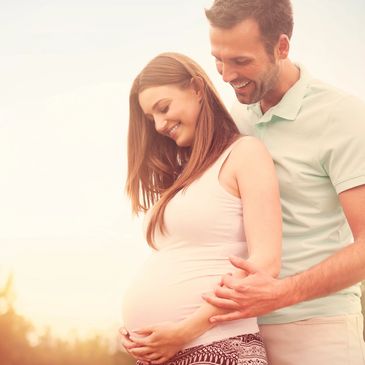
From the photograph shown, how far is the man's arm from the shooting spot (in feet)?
4.07

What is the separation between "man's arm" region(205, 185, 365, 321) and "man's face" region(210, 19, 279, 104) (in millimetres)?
408

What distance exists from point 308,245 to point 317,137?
0.83 ft

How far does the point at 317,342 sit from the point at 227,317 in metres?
0.34

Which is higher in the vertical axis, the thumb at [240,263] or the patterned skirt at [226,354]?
the thumb at [240,263]

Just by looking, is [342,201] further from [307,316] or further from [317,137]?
[307,316]

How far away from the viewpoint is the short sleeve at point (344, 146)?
145 cm


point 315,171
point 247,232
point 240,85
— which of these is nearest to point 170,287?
point 247,232

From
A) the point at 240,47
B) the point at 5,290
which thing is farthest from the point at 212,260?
the point at 5,290

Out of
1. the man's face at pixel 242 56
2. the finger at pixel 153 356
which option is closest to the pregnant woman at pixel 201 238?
the finger at pixel 153 356

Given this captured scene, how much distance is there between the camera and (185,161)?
161 cm

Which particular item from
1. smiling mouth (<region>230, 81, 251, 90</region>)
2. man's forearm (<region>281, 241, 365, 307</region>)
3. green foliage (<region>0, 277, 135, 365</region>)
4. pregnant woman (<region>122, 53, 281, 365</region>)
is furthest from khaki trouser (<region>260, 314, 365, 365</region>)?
green foliage (<region>0, 277, 135, 365</region>)

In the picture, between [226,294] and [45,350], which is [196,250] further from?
[45,350]

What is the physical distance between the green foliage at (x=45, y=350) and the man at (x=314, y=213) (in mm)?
3995

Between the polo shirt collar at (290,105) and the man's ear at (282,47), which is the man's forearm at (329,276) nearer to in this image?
the polo shirt collar at (290,105)
